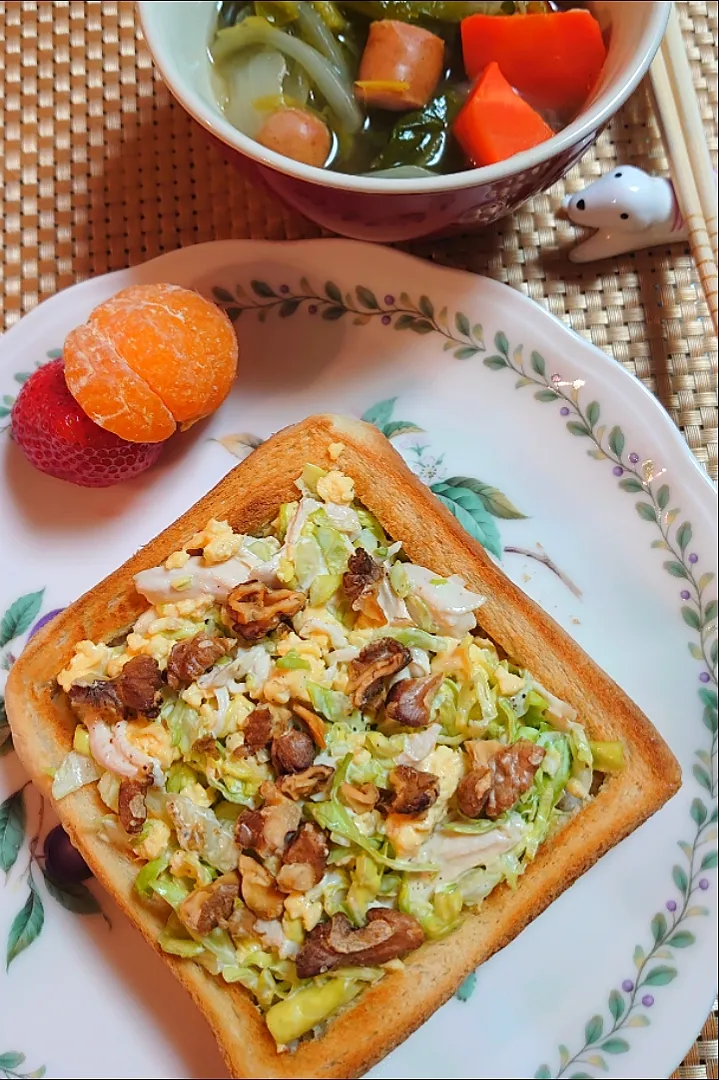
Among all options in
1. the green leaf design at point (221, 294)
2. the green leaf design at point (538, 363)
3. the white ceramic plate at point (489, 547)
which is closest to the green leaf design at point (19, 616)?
the white ceramic plate at point (489, 547)

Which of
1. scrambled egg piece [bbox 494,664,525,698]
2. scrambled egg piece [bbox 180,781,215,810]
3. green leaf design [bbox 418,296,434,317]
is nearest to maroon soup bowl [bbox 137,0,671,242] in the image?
green leaf design [bbox 418,296,434,317]

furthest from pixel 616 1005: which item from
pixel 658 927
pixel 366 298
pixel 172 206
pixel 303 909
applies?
pixel 172 206

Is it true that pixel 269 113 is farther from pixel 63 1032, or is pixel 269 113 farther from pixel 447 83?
pixel 63 1032

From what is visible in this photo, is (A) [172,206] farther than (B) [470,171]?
Yes

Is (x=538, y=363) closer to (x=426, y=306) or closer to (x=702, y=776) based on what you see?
(x=426, y=306)

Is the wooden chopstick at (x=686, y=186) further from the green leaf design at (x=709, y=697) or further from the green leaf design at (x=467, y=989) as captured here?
the green leaf design at (x=467, y=989)

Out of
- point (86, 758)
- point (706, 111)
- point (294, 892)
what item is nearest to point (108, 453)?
point (86, 758)
